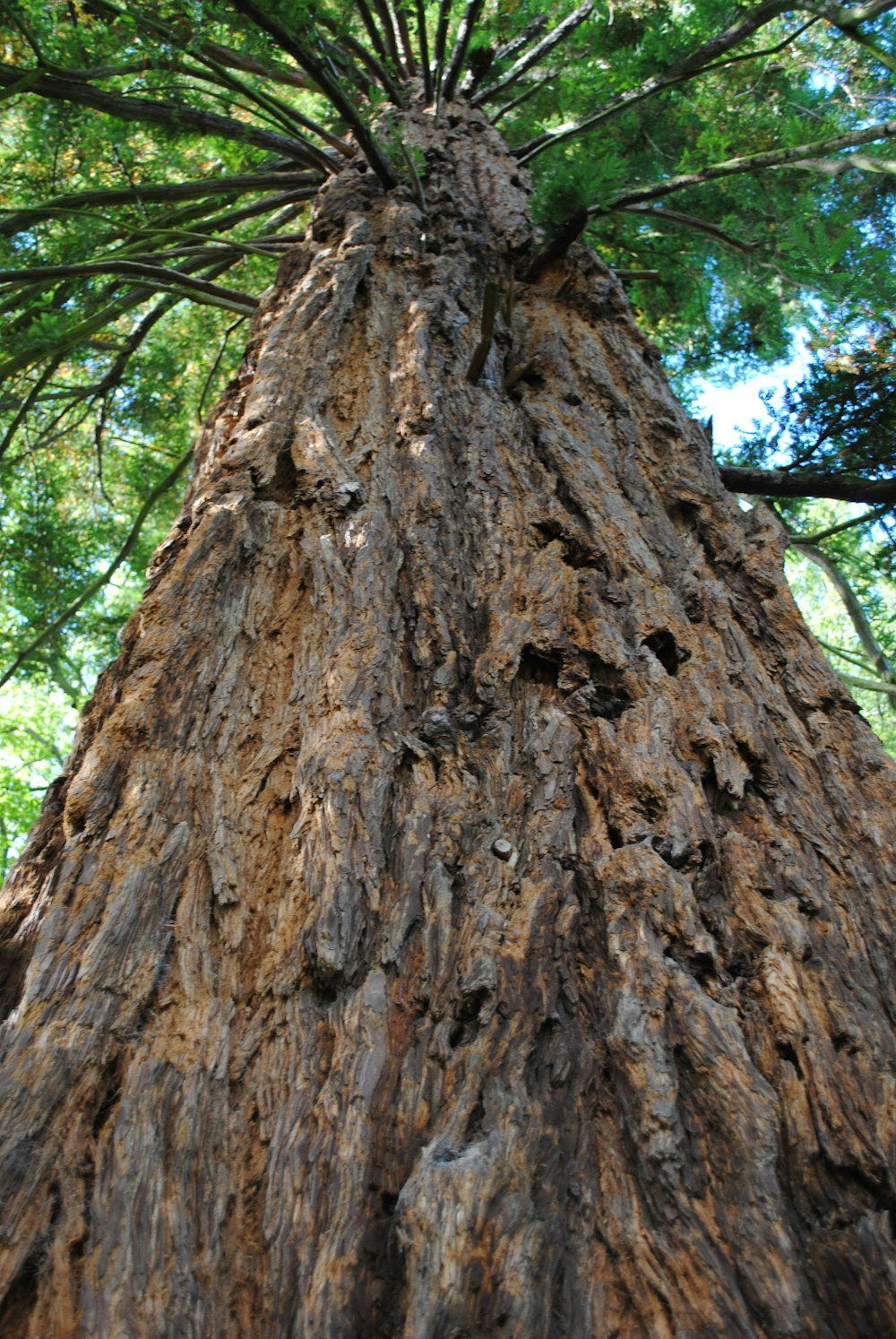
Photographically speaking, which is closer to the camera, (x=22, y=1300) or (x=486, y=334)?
(x=22, y=1300)

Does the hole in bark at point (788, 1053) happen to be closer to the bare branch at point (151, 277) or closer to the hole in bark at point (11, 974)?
the hole in bark at point (11, 974)

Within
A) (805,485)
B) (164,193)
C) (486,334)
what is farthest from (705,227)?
(164,193)

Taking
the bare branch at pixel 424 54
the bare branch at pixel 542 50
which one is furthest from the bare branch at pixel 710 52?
the bare branch at pixel 542 50

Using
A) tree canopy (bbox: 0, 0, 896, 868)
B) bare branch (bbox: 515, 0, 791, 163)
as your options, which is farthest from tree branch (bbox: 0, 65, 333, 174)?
bare branch (bbox: 515, 0, 791, 163)

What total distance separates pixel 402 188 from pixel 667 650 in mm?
2806

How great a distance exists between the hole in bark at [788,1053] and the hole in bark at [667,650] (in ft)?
2.80

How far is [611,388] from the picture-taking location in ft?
9.46

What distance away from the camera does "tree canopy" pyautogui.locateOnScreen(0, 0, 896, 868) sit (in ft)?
11.1

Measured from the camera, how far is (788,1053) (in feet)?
4.42

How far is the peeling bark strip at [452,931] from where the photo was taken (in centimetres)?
115

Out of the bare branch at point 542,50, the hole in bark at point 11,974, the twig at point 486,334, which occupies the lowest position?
the hole in bark at point 11,974

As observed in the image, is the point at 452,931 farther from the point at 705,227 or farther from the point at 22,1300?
the point at 705,227

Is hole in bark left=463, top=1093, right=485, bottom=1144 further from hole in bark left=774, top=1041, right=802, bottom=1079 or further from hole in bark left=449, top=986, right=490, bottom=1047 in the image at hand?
hole in bark left=774, top=1041, right=802, bottom=1079

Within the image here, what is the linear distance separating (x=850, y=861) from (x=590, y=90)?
5.34 metres
